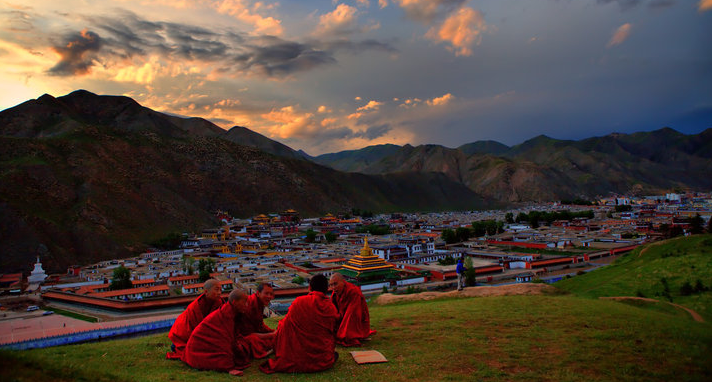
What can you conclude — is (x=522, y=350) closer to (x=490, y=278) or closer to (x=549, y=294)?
(x=549, y=294)

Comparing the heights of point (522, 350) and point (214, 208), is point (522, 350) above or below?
below

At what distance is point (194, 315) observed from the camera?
796cm

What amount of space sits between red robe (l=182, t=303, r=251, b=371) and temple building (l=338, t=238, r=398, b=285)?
86.2ft

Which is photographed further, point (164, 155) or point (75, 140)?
point (164, 155)

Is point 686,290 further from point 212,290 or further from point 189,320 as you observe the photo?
point 189,320

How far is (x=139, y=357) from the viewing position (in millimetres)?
8297

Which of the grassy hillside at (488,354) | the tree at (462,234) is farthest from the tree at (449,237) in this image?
the grassy hillside at (488,354)

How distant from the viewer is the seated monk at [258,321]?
25.5 feet

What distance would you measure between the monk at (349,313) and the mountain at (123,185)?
51.1m

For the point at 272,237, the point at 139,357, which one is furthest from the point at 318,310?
the point at 272,237

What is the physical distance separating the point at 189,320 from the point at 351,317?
10.4 ft

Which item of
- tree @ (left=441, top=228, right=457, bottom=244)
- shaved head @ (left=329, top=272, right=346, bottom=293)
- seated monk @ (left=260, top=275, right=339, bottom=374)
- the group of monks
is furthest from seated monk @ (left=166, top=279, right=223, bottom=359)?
tree @ (left=441, top=228, right=457, bottom=244)

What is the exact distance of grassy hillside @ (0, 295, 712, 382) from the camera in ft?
22.6

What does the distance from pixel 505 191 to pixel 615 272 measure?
583ft
